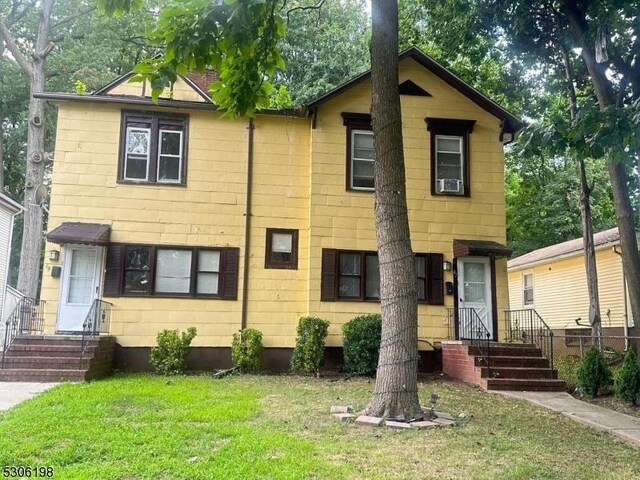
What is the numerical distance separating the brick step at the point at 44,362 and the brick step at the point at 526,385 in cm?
751

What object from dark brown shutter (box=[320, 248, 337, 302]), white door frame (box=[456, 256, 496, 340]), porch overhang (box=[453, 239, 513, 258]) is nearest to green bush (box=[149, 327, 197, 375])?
dark brown shutter (box=[320, 248, 337, 302])

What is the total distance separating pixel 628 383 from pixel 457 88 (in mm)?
7505

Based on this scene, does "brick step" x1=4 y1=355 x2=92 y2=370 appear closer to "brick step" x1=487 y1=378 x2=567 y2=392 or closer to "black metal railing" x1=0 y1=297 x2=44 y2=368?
"black metal railing" x1=0 y1=297 x2=44 y2=368

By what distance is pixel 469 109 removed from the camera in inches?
508

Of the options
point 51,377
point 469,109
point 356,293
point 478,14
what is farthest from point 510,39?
point 51,377

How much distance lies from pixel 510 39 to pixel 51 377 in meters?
12.5

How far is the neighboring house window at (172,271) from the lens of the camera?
38.4 feet

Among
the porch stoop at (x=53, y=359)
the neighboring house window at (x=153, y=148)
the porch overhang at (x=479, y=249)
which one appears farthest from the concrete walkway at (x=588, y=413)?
the neighboring house window at (x=153, y=148)

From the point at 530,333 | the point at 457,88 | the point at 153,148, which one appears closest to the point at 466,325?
the point at 530,333

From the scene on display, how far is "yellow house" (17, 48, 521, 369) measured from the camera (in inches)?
462

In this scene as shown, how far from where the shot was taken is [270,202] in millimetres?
12445

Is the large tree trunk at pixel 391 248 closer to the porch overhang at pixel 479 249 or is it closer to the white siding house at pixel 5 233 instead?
the porch overhang at pixel 479 249

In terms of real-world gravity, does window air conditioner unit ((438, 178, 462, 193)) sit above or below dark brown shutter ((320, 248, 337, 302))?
above

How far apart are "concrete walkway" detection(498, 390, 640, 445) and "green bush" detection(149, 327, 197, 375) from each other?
6.20m
